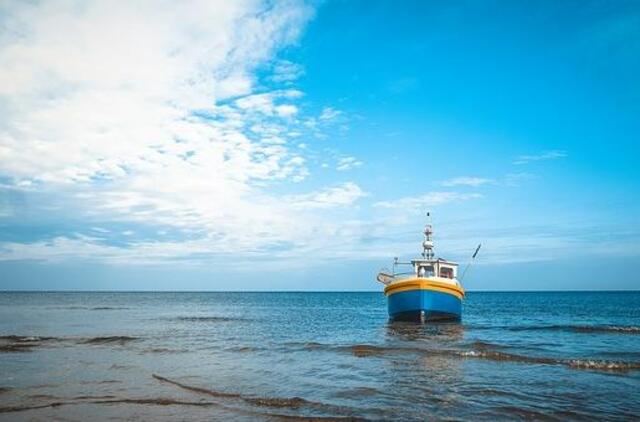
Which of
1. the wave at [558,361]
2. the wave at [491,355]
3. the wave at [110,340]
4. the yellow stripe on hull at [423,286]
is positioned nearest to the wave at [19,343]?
the wave at [110,340]

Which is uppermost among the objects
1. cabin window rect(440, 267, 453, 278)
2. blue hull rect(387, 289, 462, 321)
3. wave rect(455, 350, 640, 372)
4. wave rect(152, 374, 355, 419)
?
cabin window rect(440, 267, 453, 278)

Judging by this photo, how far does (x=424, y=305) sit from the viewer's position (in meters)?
31.4

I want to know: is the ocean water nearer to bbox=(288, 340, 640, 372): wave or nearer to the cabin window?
bbox=(288, 340, 640, 372): wave

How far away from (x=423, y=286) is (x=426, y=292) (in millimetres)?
583

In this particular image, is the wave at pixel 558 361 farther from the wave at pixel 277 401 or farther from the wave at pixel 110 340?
the wave at pixel 110 340

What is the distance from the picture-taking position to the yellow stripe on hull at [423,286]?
31.3m

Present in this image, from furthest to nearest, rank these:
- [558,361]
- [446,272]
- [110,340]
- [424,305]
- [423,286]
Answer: [446,272] < [424,305] < [423,286] < [110,340] < [558,361]

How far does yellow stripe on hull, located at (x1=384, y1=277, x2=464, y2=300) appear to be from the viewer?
31.3m

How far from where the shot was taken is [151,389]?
1400 cm

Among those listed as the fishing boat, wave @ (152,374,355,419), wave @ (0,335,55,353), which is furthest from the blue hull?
wave @ (0,335,55,353)

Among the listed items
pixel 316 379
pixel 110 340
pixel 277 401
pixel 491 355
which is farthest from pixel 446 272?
pixel 277 401

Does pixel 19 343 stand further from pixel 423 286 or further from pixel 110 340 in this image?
pixel 423 286

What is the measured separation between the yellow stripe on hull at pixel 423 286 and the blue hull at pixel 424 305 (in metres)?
0.22

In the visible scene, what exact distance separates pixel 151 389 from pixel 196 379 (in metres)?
1.85
